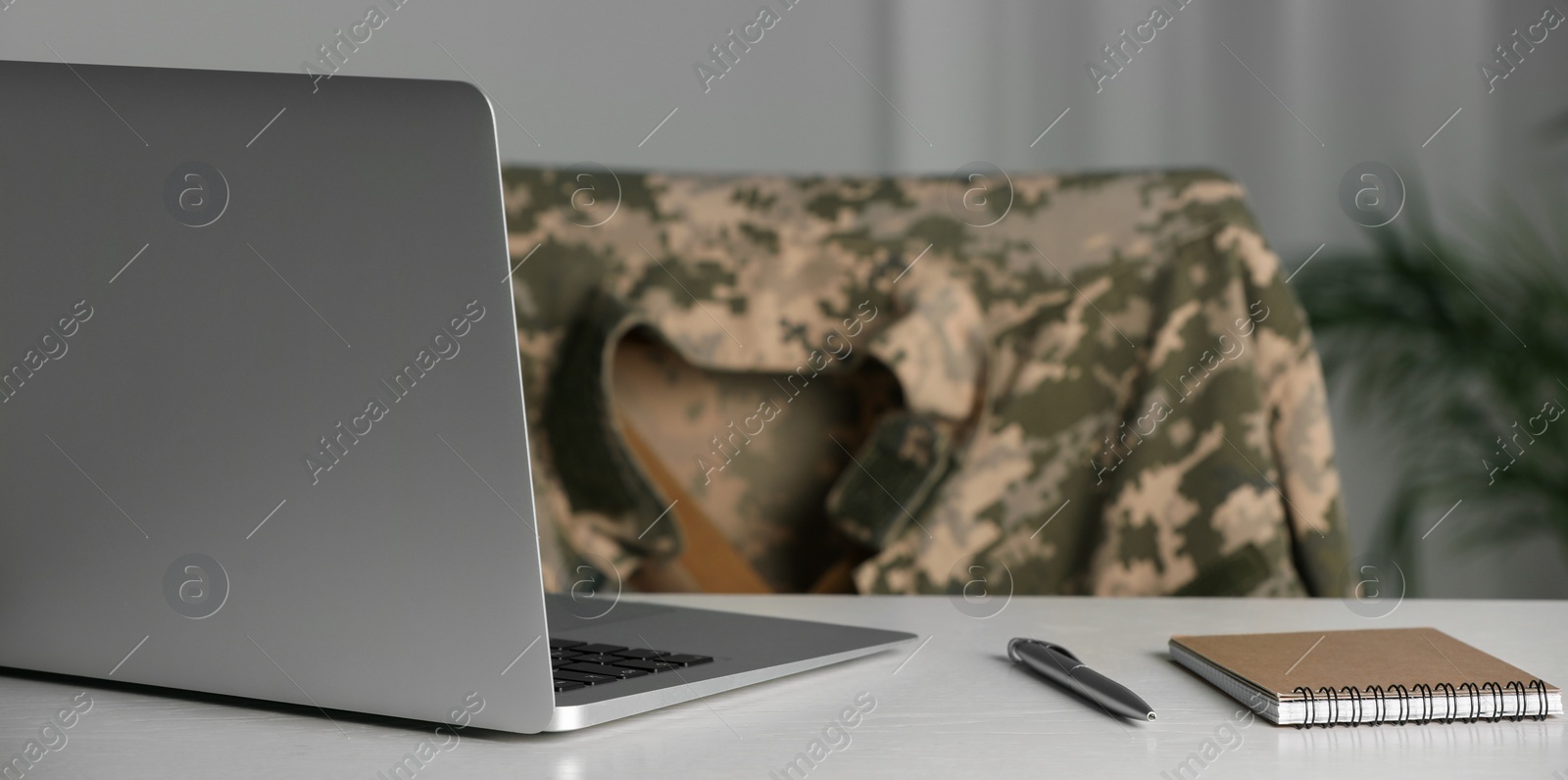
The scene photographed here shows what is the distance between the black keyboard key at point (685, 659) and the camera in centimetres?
53

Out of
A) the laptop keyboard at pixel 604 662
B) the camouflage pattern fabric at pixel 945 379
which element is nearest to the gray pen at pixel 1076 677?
the laptop keyboard at pixel 604 662

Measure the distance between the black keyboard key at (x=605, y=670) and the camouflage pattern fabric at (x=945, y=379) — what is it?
2.24 feet

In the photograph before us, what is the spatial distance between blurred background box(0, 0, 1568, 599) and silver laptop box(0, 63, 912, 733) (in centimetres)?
160

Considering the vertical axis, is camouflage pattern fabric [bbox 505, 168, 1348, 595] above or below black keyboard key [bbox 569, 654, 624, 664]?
above

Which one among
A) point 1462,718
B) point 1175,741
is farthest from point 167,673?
point 1462,718

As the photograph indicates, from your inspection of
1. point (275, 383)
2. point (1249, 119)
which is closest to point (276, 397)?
point (275, 383)

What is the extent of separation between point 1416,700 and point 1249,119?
2194 millimetres

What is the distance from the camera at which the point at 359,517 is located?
0.42 meters

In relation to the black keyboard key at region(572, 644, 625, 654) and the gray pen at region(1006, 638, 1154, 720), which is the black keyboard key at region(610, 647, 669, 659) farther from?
the gray pen at region(1006, 638, 1154, 720)

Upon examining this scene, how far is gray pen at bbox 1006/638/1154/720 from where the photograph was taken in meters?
0.48

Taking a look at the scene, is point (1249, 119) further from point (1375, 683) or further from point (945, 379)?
point (1375, 683)

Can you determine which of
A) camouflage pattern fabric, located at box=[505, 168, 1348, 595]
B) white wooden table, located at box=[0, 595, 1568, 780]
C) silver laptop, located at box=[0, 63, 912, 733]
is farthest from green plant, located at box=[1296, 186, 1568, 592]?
silver laptop, located at box=[0, 63, 912, 733]

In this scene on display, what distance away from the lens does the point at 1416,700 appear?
47 centimetres

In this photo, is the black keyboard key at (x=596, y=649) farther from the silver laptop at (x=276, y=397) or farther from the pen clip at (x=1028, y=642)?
the pen clip at (x=1028, y=642)
